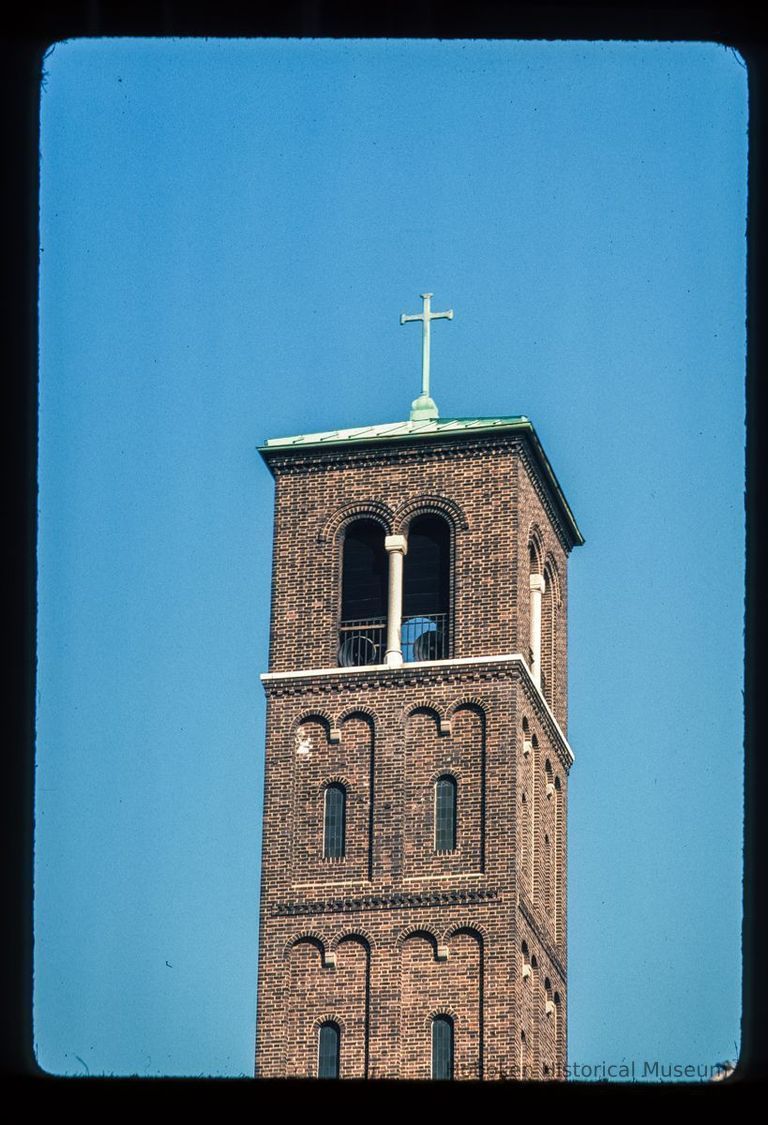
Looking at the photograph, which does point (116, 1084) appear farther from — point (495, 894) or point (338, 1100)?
point (495, 894)

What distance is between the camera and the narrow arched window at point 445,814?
152 ft

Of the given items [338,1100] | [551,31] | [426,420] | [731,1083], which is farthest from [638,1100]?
[426,420]

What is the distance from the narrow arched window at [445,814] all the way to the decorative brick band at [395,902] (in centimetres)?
84

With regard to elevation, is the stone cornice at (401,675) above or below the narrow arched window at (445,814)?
above

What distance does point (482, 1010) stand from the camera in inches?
1759

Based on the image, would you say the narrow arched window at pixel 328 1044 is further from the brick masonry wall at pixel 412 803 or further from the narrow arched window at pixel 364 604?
the narrow arched window at pixel 364 604

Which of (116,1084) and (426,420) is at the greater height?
(426,420)

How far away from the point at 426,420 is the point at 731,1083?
45099 mm

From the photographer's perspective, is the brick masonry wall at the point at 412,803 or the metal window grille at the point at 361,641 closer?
the brick masonry wall at the point at 412,803

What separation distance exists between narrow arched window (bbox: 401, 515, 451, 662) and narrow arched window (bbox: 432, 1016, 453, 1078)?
609 cm

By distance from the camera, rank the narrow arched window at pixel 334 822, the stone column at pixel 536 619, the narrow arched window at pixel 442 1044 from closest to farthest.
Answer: the narrow arched window at pixel 442 1044 → the narrow arched window at pixel 334 822 → the stone column at pixel 536 619

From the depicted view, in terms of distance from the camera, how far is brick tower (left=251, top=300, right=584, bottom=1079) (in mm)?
45031

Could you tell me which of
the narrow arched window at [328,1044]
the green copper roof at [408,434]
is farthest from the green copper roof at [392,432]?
the narrow arched window at [328,1044]

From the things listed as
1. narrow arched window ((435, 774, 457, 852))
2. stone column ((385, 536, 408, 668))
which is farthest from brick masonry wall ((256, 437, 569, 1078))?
stone column ((385, 536, 408, 668))
